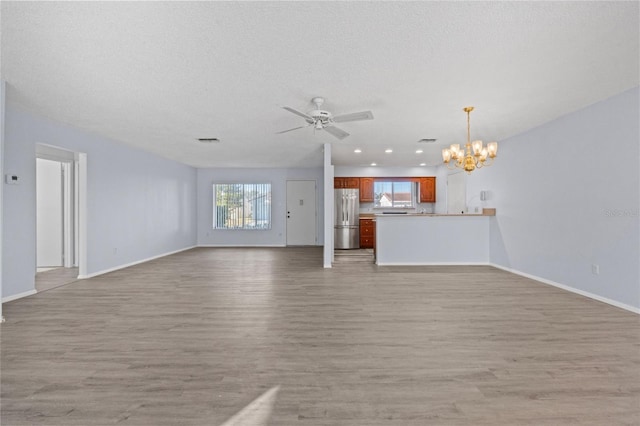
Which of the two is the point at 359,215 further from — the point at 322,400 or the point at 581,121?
the point at 322,400

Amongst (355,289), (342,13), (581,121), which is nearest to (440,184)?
(581,121)

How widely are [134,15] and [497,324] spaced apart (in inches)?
160

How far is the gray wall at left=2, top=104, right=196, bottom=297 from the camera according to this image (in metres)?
4.00

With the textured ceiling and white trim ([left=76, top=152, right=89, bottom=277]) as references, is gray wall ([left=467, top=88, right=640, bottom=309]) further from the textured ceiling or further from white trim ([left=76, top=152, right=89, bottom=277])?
white trim ([left=76, top=152, right=89, bottom=277])

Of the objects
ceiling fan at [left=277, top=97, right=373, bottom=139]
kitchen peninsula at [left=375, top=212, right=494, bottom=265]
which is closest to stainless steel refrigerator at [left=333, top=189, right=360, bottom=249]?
kitchen peninsula at [left=375, top=212, right=494, bottom=265]

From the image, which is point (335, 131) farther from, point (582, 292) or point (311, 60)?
point (582, 292)

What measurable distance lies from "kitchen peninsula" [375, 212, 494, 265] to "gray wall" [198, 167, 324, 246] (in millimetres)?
3643

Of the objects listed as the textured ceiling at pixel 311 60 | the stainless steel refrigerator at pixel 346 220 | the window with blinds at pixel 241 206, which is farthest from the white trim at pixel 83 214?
the stainless steel refrigerator at pixel 346 220

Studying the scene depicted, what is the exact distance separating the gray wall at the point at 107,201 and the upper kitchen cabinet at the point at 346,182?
4.56 meters

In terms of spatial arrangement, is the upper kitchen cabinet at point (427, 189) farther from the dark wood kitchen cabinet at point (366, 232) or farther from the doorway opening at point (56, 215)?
the doorway opening at point (56, 215)

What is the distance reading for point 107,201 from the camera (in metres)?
5.75

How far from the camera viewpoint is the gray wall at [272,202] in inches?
391

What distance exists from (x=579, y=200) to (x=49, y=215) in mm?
9270

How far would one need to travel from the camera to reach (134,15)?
7.04 ft
